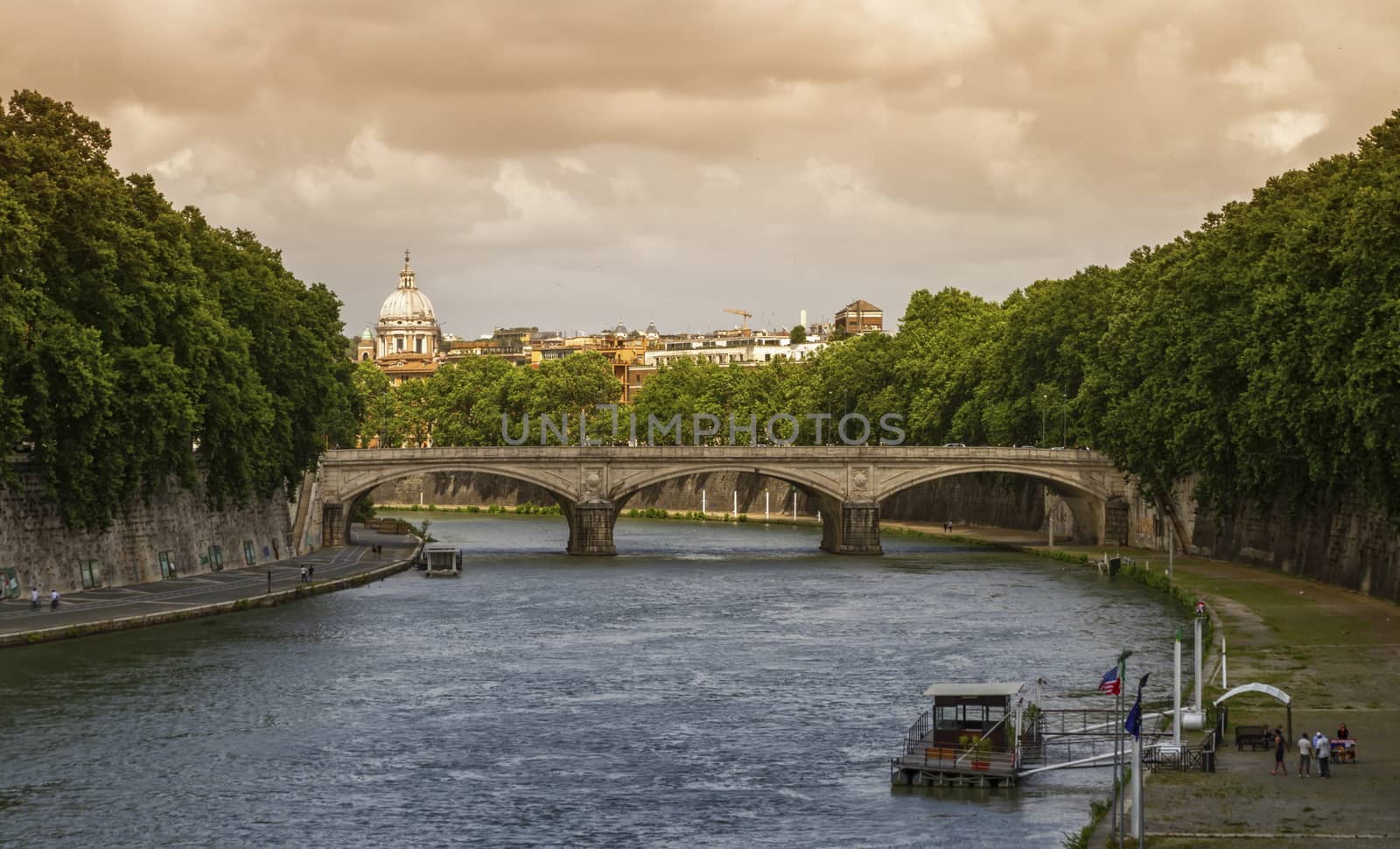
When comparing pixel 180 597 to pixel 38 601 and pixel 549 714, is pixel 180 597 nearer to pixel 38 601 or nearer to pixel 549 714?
pixel 38 601

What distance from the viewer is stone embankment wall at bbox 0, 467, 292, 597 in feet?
223

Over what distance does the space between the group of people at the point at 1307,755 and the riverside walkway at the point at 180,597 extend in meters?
37.3

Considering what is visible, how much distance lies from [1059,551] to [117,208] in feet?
176

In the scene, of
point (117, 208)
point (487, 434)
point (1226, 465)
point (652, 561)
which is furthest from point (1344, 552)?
point (487, 434)

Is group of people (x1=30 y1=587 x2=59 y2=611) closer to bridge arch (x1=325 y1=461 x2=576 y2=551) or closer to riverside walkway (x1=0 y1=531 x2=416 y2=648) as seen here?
riverside walkway (x1=0 y1=531 x2=416 y2=648)

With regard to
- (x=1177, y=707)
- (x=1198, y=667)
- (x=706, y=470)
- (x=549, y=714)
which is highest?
(x=706, y=470)

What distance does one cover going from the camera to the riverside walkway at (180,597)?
62.0 m

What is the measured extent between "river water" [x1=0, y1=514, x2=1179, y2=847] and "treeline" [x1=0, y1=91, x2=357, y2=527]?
7.36m

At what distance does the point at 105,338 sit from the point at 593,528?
41027 millimetres

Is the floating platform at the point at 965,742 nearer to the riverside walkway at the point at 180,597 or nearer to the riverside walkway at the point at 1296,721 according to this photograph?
the riverside walkway at the point at 1296,721

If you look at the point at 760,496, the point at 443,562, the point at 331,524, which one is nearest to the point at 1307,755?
the point at 443,562

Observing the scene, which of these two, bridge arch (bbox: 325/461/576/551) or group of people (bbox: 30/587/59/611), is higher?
bridge arch (bbox: 325/461/576/551)

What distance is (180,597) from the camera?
7256 centimetres

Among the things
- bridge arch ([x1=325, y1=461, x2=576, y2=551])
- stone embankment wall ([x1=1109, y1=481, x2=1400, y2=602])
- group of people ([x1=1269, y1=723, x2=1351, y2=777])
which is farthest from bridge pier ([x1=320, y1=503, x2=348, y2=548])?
group of people ([x1=1269, y1=723, x2=1351, y2=777])
